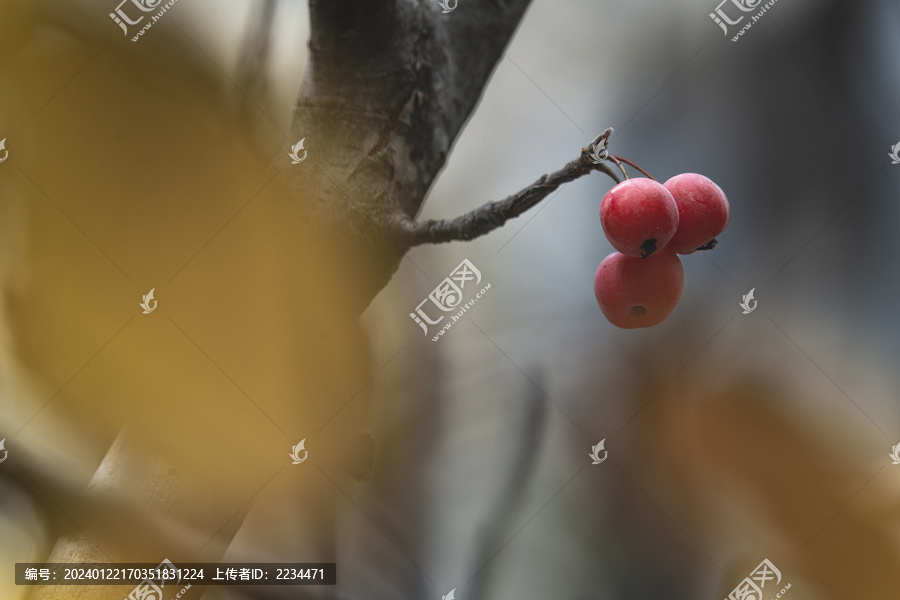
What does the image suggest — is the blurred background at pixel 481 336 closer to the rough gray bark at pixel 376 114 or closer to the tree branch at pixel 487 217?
the rough gray bark at pixel 376 114

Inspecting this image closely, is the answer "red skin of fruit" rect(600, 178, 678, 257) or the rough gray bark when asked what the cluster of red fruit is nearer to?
"red skin of fruit" rect(600, 178, 678, 257)

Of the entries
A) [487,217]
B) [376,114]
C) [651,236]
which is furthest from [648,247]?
[376,114]

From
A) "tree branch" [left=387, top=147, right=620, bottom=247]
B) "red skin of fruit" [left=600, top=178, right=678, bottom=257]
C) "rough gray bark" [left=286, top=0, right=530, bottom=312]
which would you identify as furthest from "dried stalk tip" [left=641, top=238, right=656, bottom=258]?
"rough gray bark" [left=286, top=0, right=530, bottom=312]

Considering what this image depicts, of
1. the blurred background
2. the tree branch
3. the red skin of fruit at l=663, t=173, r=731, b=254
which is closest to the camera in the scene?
the tree branch

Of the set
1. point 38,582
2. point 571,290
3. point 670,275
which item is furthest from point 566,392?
point 38,582

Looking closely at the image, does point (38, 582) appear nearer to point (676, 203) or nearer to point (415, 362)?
point (415, 362)

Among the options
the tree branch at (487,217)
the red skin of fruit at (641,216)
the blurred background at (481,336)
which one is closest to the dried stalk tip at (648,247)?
the red skin of fruit at (641,216)
